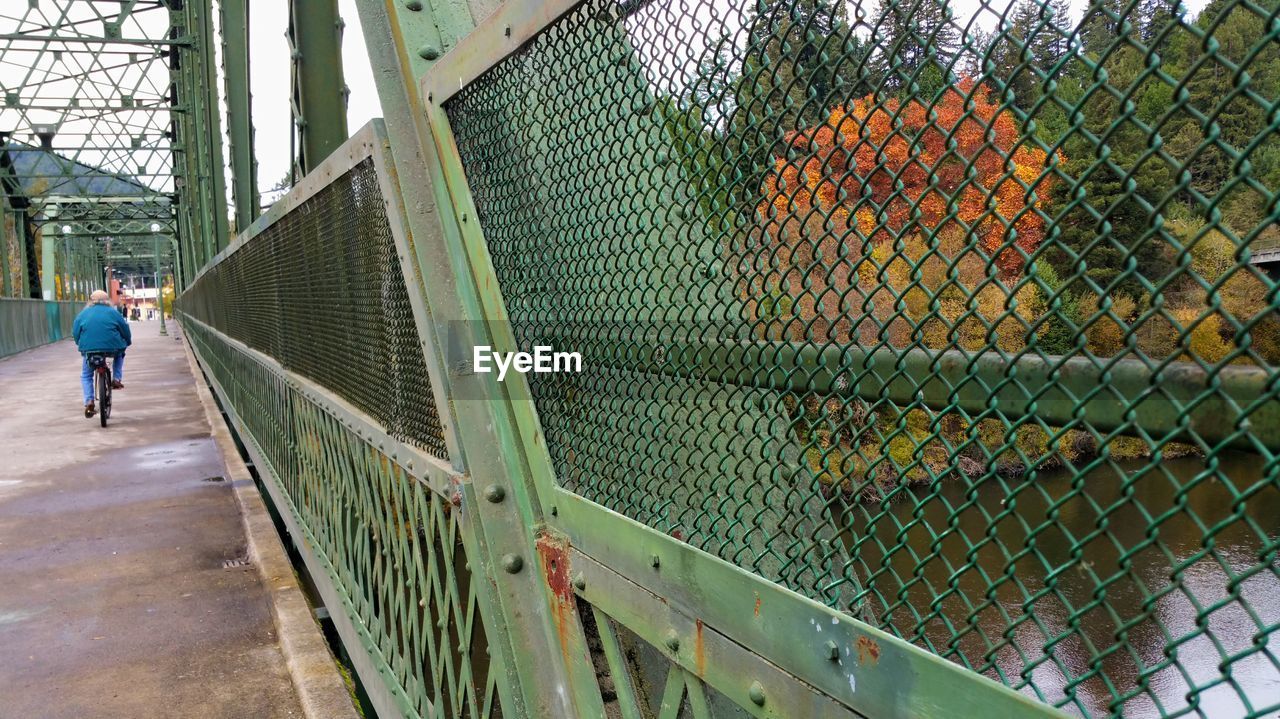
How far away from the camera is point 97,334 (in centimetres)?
1306

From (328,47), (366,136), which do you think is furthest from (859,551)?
(328,47)

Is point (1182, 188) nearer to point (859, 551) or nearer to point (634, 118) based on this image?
point (859, 551)

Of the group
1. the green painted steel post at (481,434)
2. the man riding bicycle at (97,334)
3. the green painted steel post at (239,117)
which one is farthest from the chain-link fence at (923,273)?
the man riding bicycle at (97,334)

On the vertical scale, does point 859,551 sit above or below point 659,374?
below

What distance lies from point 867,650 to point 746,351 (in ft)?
1.69

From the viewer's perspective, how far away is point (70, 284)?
2245 inches

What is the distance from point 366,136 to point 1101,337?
250cm

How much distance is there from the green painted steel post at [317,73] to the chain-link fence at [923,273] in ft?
8.94

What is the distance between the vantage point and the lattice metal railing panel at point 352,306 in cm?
313

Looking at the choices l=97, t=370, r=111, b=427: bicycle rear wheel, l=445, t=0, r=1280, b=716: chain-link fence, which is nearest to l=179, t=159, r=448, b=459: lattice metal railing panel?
l=445, t=0, r=1280, b=716: chain-link fence

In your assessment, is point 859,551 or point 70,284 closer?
point 859,551

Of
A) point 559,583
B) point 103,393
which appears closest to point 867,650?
point 559,583

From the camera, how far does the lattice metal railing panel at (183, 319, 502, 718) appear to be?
2.96 m

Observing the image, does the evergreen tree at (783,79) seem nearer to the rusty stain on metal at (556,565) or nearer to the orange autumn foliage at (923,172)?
the orange autumn foliage at (923,172)
